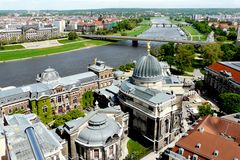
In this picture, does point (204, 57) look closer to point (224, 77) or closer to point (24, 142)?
point (224, 77)

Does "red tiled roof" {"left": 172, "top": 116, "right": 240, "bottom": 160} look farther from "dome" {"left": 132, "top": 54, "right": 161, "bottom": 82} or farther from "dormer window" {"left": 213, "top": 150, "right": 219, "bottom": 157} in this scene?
"dome" {"left": 132, "top": 54, "right": 161, "bottom": 82}

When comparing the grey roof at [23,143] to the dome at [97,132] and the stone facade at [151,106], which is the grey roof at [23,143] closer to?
the dome at [97,132]

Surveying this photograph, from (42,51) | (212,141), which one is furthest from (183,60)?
(42,51)

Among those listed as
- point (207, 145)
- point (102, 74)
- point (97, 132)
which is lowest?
point (97, 132)

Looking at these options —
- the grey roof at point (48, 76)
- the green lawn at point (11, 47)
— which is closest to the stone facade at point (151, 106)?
the grey roof at point (48, 76)

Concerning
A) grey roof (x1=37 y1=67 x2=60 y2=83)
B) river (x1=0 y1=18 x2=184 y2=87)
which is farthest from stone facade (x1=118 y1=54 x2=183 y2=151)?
river (x1=0 y1=18 x2=184 y2=87)
